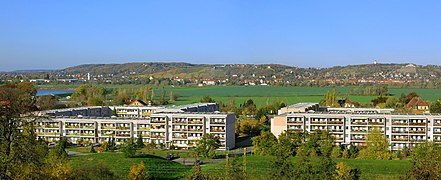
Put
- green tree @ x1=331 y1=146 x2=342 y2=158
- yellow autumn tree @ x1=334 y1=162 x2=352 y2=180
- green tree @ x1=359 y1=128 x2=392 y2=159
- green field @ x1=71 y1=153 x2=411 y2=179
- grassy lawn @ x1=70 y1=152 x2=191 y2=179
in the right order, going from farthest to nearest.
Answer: green tree @ x1=331 y1=146 x2=342 y2=158 → green tree @ x1=359 y1=128 x2=392 y2=159 → grassy lawn @ x1=70 y1=152 x2=191 y2=179 → green field @ x1=71 y1=153 x2=411 y2=179 → yellow autumn tree @ x1=334 y1=162 x2=352 y2=180

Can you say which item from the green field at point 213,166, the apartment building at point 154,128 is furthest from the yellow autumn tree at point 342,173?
the apartment building at point 154,128

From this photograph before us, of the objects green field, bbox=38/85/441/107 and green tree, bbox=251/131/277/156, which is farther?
green field, bbox=38/85/441/107

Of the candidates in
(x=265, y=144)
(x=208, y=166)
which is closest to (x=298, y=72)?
(x=265, y=144)

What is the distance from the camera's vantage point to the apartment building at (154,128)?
36.9 metres

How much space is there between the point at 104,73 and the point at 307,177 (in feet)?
609

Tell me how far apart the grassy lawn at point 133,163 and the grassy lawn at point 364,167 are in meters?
1.54

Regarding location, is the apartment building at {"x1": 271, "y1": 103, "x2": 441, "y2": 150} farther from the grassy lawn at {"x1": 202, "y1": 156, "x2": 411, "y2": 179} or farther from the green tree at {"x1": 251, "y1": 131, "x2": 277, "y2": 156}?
the grassy lawn at {"x1": 202, "y1": 156, "x2": 411, "y2": 179}

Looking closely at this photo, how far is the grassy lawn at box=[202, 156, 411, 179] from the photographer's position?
25.8 meters

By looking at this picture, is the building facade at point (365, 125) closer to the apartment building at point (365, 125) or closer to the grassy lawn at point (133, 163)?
the apartment building at point (365, 125)

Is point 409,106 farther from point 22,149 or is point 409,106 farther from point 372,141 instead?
point 22,149

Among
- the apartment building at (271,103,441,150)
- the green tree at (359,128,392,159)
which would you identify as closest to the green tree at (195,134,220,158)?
the apartment building at (271,103,441,150)

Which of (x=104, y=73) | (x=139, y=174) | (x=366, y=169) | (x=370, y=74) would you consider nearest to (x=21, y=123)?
(x=139, y=174)

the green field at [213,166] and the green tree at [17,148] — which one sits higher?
the green tree at [17,148]

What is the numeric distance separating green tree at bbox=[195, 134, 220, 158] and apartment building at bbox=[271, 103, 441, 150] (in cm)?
598
